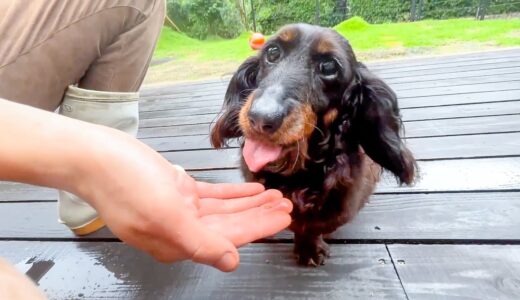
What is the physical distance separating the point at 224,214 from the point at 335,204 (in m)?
0.44

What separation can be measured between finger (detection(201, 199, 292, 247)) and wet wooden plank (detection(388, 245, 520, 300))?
1.08ft

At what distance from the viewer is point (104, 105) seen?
1.19m

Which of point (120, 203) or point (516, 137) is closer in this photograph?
point (120, 203)

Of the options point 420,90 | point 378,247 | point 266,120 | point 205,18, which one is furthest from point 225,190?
point 205,18

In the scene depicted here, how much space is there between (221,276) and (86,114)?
0.59 meters

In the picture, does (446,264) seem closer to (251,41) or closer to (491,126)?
(251,41)

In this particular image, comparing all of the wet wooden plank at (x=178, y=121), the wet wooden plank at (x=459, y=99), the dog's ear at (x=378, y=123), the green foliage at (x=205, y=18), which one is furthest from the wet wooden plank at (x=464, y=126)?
the green foliage at (x=205, y=18)

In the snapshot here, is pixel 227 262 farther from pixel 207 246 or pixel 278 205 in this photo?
pixel 278 205

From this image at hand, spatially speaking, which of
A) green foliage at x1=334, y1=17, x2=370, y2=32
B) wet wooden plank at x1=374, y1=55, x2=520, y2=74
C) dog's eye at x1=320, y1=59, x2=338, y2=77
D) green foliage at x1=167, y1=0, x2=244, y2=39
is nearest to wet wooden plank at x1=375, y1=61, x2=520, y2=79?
wet wooden plank at x1=374, y1=55, x2=520, y2=74

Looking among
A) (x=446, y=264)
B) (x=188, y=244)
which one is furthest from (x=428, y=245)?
(x=188, y=244)

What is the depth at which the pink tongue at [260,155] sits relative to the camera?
109cm

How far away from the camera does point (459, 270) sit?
941 mm

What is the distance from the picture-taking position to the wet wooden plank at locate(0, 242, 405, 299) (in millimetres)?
936

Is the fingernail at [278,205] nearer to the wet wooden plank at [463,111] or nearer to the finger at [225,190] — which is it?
the finger at [225,190]
